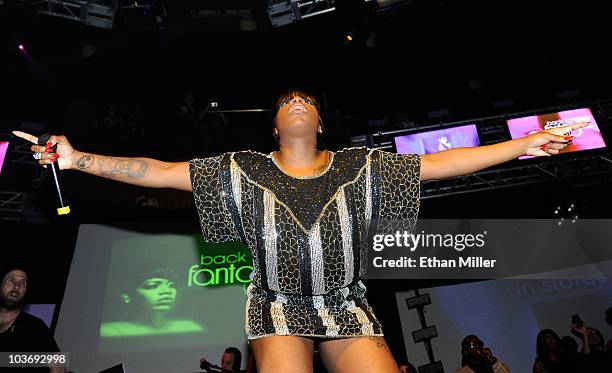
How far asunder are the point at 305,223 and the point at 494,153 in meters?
0.94

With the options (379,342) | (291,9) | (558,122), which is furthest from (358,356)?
(558,122)

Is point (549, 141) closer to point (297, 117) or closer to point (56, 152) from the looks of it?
point (297, 117)

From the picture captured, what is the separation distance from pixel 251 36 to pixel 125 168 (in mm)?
6049

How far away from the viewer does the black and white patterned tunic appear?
7.80 feet

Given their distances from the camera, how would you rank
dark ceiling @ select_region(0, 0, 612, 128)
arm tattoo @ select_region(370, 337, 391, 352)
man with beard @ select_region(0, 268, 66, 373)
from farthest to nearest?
dark ceiling @ select_region(0, 0, 612, 128)
man with beard @ select_region(0, 268, 66, 373)
arm tattoo @ select_region(370, 337, 391, 352)

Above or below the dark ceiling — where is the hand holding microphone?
below

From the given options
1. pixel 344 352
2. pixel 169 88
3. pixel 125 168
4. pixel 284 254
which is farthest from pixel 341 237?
pixel 169 88

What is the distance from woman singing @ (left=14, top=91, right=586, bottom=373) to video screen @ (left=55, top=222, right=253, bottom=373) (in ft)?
13.0

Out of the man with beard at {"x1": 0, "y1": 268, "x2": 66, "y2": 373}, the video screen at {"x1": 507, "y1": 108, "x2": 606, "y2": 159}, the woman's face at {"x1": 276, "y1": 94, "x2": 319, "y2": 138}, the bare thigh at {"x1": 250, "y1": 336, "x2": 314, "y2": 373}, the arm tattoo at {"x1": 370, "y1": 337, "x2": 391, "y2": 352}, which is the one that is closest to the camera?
the bare thigh at {"x1": 250, "y1": 336, "x2": 314, "y2": 373}

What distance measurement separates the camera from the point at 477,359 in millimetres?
7371

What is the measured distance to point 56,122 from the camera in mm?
8711

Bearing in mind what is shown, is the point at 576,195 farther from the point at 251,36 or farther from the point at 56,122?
the point at 56,122

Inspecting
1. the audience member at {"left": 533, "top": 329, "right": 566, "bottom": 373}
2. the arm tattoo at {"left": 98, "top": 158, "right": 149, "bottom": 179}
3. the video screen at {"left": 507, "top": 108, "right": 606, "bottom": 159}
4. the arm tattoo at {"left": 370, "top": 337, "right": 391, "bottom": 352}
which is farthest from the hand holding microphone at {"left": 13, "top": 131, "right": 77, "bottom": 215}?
the audience member at {"left": 533, "top": 329, "right": 566, "bottom": 373}

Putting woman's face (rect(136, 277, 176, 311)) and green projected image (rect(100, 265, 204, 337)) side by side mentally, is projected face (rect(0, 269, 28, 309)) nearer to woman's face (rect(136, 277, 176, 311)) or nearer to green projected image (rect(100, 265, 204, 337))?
green projected image (rect(100, 265, 204, 337))
